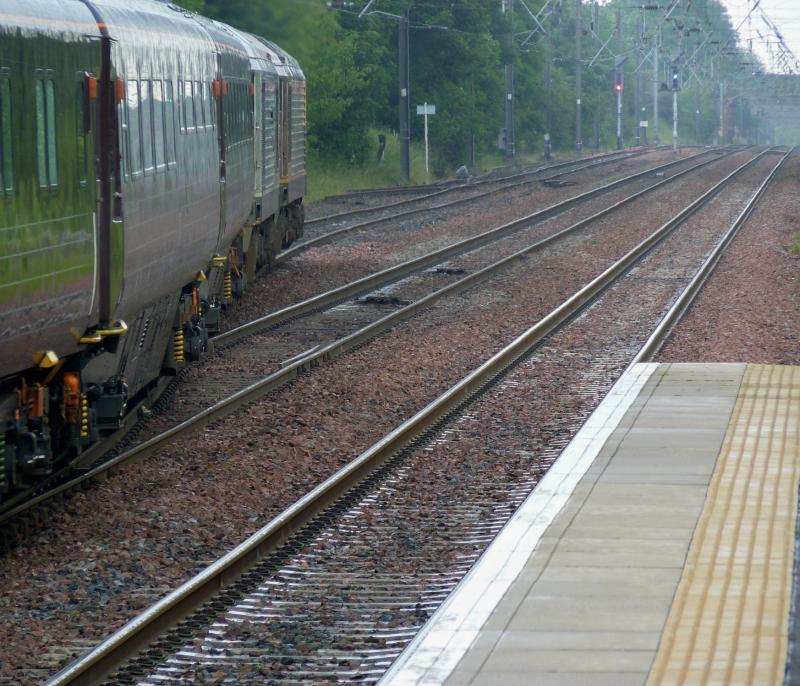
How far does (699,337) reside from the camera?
1692 cm

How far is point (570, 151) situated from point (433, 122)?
104 feet

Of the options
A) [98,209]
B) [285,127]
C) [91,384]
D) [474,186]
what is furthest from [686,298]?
[474,186]

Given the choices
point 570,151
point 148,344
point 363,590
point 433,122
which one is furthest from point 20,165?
point 570,151

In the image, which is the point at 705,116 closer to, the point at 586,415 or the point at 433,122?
the point at 433,122

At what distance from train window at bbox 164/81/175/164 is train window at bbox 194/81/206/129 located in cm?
127

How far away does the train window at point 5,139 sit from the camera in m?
7.59

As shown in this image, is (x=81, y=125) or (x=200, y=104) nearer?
(x=81, y=125)

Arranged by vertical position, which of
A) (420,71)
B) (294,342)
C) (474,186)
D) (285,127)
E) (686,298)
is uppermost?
(420,71)

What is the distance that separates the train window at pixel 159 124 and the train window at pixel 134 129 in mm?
552

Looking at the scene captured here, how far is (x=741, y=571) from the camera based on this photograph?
24.3 feet

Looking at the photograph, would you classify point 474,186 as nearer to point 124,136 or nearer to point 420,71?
point 420,71

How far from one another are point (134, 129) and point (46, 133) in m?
1.90

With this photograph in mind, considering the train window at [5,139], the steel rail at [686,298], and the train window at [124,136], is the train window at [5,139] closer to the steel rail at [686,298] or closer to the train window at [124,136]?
the train window at [124,136]

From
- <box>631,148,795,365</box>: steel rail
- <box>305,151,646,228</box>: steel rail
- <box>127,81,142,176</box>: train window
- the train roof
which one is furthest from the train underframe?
<box>305,151,646,228</box>: steel rail
